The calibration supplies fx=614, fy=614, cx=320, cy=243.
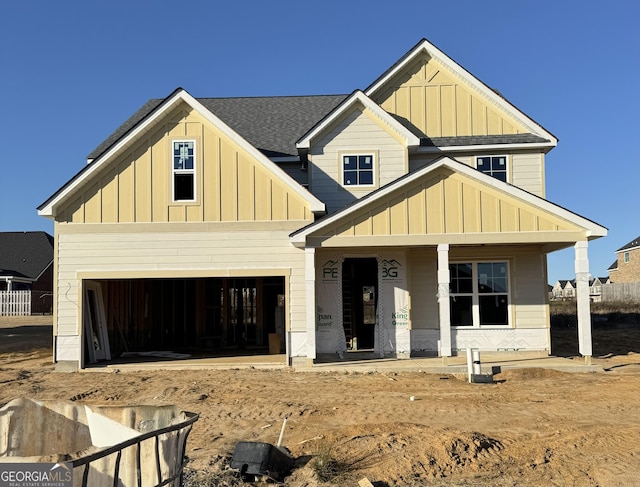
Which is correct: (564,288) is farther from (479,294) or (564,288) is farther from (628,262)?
(479,294)

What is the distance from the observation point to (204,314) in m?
21.1

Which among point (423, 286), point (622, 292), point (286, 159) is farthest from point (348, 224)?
point (622, 292)

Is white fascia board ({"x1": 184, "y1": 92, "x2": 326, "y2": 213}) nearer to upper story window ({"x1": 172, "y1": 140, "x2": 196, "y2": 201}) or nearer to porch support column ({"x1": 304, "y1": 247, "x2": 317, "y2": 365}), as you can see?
upper story window ({"x1": 172, "y1": 140, "x2": 196, "y2": 201})

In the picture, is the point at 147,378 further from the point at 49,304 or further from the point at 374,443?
the point at 49,304

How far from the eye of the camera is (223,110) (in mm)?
23047

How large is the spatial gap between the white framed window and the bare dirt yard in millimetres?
3040

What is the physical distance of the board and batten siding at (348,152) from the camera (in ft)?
58.3

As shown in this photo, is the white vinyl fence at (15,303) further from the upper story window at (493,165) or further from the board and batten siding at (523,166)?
the upper story window at (493,165)

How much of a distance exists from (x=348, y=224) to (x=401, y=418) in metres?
5.98

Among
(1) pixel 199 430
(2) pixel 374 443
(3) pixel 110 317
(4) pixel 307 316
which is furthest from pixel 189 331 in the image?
(2) pixel 374 443

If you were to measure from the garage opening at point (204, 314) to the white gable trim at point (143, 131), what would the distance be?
4459 millimetres

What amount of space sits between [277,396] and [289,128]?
11.7 m

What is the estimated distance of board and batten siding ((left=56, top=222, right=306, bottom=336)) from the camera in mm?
15773

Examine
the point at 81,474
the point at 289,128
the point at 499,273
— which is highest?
the point at 289,128
